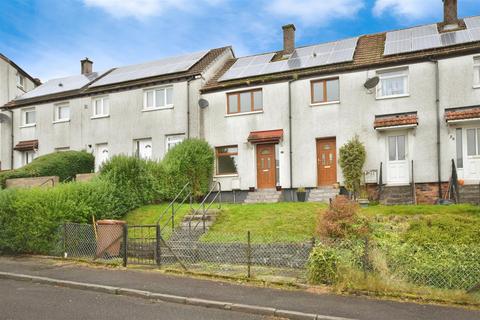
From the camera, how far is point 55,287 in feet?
35.3

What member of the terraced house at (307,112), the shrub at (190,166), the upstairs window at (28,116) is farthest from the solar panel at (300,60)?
→ the upstairs window at (28,116)

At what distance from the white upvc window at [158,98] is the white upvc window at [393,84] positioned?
10.5 metres

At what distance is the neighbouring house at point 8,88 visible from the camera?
29.9 meters

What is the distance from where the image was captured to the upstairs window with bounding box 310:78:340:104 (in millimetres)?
21344

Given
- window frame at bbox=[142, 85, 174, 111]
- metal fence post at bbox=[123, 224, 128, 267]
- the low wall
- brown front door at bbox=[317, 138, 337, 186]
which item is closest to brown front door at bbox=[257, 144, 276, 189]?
brown front door at bbox=[317, 138, 337, 186]

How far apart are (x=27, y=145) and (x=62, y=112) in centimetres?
300

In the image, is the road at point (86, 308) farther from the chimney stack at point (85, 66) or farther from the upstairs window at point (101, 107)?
the chimney stack at point (85, 66)

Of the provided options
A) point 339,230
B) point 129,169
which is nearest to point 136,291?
point 339,230

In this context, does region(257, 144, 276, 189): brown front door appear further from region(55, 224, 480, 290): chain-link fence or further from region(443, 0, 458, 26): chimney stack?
region(443, 0, 458, 26): chimney stack

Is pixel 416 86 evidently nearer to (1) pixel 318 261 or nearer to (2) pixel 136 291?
(1) pixel 318 261

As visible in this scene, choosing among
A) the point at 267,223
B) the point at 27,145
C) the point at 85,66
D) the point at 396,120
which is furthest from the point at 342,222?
the point at 85,66

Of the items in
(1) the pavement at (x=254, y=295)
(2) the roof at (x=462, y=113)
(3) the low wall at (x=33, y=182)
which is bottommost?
(1) the pavement at (x=254, y=295)

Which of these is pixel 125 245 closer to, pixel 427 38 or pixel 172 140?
pixel 172 140

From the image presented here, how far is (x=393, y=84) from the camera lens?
20.3 meters
